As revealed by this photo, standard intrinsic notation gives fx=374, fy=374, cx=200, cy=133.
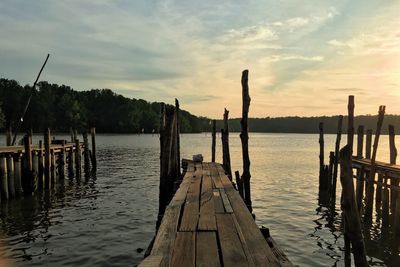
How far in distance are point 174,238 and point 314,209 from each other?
14275mm

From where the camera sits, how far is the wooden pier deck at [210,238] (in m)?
5.07

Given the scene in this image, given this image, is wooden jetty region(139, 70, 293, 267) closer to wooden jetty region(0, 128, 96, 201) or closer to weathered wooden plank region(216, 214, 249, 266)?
weathered wooden plank region(216, 214, 249, 266)

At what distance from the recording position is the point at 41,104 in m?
136

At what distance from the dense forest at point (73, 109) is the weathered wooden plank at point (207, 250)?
123518 millimetres

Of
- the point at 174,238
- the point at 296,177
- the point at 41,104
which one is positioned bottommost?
the point at 296,177


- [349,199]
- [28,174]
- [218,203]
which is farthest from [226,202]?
[28,174]

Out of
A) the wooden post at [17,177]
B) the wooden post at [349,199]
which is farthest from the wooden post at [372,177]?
the wooden post at [17,177]

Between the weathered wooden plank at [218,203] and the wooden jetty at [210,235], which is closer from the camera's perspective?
the wooden jetty at [210,235]

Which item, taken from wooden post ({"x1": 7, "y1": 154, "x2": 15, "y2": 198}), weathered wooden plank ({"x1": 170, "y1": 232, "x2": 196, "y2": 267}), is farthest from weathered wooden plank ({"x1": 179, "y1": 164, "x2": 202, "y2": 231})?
wooden post ({"x1": 7, "y1": 154, "x2": 15, "y2": 198})

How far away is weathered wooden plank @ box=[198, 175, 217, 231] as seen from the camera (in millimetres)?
6758


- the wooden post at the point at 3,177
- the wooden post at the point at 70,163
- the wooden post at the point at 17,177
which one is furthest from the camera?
the wooden post at the point at 70,163

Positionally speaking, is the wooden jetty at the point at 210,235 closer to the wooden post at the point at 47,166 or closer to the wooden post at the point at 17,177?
the wooden post at the point at 17,177

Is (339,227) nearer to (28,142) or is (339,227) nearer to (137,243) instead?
(137,243)

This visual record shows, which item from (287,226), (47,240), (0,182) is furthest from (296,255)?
(0,182)
